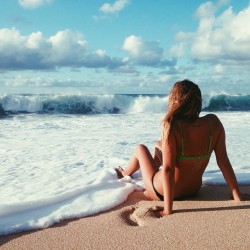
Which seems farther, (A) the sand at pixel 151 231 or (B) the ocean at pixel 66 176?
(B) the ocean at pixel 66 176

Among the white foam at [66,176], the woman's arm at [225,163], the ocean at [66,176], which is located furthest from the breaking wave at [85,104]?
the woman's arm at [225,163]

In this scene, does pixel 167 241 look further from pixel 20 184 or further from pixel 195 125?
pixel 20 184

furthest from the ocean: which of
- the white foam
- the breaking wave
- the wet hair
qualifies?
the breaking wave

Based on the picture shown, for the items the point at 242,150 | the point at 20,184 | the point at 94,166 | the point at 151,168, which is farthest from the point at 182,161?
the point at 242,150

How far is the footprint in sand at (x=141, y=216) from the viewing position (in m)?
3.02

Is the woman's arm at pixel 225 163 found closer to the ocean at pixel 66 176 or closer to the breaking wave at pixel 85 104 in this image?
the ocean at pixel 66 176

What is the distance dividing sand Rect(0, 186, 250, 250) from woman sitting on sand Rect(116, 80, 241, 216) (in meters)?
0.18

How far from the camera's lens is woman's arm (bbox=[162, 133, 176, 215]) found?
3.12m

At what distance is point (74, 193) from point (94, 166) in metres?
2.08

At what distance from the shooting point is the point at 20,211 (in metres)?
3.30

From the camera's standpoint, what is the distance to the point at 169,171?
124 inches

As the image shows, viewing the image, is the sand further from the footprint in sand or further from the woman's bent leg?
the woman's bent leg

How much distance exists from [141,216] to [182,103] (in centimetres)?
96

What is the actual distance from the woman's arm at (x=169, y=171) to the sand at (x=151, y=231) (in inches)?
4.0
